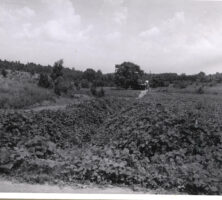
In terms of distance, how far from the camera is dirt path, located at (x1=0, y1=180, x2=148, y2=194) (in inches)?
162

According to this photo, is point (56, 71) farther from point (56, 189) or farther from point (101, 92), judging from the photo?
point (56, 189)

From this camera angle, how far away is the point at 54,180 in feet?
14.7

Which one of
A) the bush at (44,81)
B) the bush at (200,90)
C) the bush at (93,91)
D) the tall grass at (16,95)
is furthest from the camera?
the bush at (93,91)

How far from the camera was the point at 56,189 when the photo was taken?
165 inches

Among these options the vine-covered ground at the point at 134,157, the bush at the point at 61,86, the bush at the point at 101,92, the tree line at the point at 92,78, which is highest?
the tree line at the point at 92,78

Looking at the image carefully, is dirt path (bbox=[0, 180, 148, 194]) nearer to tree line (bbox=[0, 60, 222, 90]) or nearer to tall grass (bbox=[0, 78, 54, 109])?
tall grass (bbox=[0, 78, 54, 109])

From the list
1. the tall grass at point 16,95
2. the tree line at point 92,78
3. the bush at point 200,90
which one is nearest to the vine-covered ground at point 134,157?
the tall grass at point 16,95

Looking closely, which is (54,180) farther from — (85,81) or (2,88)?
(85,81)

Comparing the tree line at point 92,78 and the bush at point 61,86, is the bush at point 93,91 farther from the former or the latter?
the bush at point 61,86

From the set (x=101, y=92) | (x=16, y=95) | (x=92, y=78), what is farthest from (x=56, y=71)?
(x=92, y=78)

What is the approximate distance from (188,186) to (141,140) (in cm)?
242

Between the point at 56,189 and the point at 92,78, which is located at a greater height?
the point at 92,78

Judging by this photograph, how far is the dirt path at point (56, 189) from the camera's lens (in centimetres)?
412

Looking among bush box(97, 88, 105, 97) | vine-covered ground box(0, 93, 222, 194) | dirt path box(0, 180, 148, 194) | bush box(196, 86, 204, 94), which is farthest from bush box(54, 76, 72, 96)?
dirt path box(0, 180, 148, 194)
